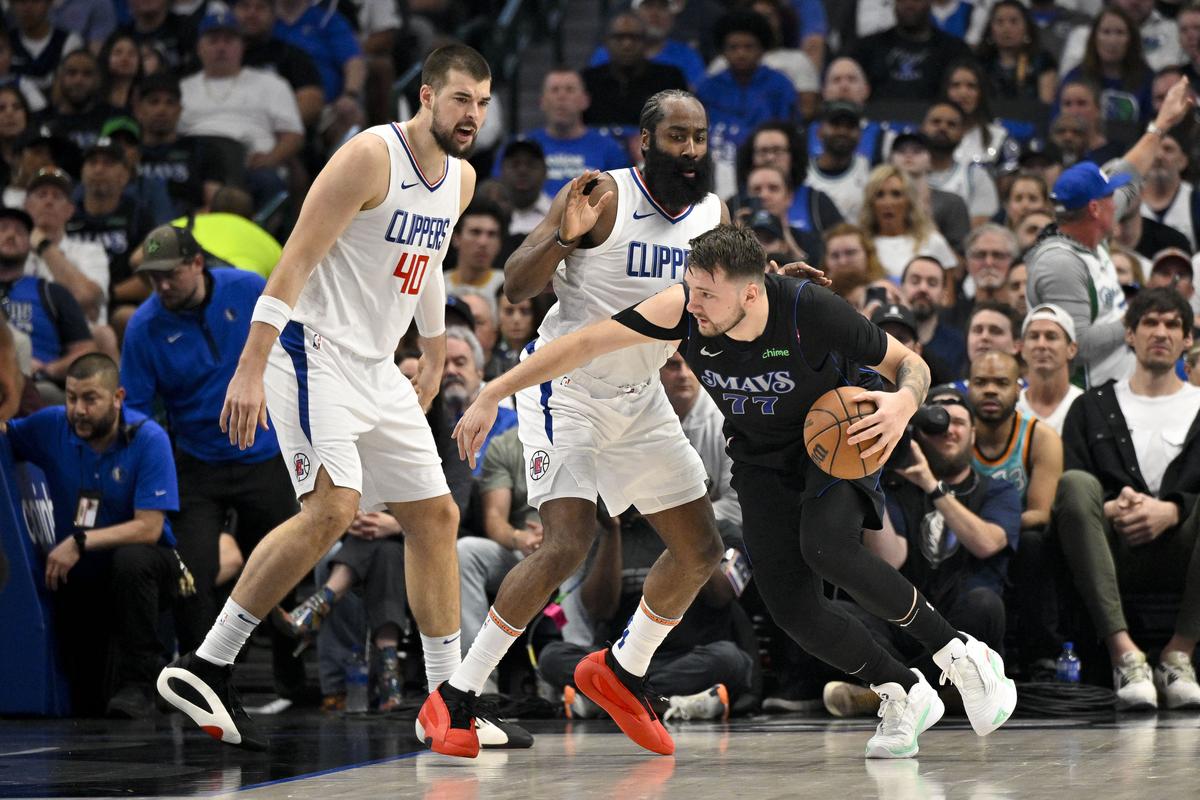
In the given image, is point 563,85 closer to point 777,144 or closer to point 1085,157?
point 777,144

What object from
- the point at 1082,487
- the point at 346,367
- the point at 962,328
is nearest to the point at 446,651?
the point at 346,367

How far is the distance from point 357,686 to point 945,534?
276cm

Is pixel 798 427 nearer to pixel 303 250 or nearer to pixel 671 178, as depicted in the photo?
pixel 671 178

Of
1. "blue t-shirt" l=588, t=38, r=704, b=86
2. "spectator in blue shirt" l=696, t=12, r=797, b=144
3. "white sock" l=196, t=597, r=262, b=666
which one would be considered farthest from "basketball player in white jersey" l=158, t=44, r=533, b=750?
"blue t-shirt" l=588, t=38, r=704, b=86

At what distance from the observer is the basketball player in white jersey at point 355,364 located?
5.63 meters

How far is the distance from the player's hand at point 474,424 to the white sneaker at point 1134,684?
331 centimetres

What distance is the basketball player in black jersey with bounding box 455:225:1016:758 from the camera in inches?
207

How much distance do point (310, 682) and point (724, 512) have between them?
7.41ft

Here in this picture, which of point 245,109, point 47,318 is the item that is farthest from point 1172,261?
point 245,109

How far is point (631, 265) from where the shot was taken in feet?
19.3

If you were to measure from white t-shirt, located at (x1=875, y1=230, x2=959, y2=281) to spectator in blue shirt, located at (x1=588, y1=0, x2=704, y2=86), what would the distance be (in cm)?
311

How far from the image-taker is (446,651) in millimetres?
6113

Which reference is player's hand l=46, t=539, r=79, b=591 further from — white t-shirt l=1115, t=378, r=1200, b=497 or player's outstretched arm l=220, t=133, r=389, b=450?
white t-shirt l=1115, t=378, r=1200, b=497

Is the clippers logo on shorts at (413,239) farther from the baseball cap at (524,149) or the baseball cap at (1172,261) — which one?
the baseball cap at (524,149)
